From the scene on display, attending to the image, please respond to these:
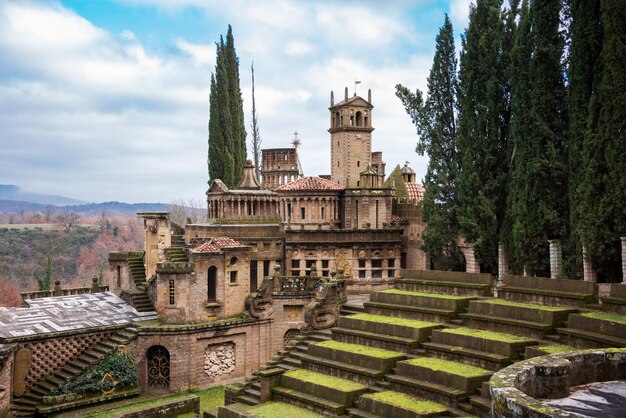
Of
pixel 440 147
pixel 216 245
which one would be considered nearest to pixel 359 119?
pixel 440 147

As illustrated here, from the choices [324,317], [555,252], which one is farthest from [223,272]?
A: [555,252]

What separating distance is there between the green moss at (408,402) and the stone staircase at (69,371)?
13621 mm

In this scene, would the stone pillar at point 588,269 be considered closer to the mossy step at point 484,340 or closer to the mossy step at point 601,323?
the mossy step at point 601,323

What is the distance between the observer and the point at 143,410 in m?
23.9

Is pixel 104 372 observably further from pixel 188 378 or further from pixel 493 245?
pixel 493 245

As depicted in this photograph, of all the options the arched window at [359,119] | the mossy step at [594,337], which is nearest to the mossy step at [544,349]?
the mossy step at [594,337]

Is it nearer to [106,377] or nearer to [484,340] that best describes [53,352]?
[106,377]

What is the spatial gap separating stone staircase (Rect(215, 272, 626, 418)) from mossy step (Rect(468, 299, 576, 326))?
35mm

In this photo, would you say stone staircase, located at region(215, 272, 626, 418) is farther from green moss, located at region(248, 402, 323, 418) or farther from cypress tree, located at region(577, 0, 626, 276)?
cypress tree, located at region(577, 0, 626, 276)

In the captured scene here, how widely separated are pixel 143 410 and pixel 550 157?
19111mm

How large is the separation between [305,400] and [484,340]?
6658mm

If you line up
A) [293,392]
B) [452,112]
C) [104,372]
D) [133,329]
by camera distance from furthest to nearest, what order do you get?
[452,112] → [133,329] → [104,372] → [293,392]

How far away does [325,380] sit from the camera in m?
23.1

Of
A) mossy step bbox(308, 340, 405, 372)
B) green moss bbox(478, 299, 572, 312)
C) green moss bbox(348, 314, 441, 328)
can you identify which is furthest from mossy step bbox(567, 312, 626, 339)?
mossy step bbox(308, 340, 405, 372)
